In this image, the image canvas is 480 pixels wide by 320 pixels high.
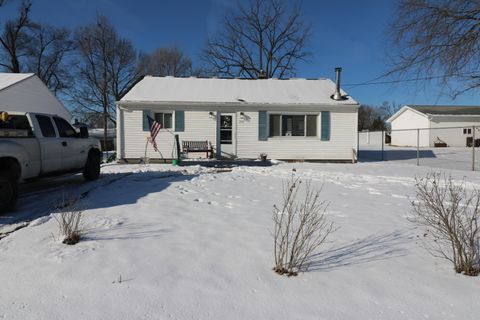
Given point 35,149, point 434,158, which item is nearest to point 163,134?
point 35,149

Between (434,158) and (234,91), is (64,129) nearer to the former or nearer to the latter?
(234,91)

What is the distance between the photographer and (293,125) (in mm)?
14484

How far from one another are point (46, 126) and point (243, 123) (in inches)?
347

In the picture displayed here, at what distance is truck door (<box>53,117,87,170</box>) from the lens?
6930 millimetres

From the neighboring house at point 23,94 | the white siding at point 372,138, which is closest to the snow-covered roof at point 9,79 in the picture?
the neighboring house at point 23,94

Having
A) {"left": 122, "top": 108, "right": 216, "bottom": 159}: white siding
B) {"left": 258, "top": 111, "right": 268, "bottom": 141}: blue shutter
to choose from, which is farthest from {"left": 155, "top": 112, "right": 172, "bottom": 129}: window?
{"left": 258, "top": 111, "right": 268, "bottom": 141}: blue shutter

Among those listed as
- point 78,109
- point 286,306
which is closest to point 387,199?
point 286,306

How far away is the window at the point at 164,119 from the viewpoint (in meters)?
13.9

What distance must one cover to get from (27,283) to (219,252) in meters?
1.87

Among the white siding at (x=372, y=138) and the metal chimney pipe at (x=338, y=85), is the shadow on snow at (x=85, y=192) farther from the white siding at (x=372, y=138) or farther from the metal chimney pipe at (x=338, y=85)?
the white siding at (x=372, y=138)

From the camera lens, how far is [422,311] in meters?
2.45

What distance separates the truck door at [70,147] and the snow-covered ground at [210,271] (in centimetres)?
163

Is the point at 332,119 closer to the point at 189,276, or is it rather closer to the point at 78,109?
the point at 189,276

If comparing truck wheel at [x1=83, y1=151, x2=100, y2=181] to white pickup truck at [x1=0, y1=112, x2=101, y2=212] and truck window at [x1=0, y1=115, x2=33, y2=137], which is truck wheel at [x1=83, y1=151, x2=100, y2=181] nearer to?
white pickup truck at [x1=0, y1=112, x2=101, y2=212]
